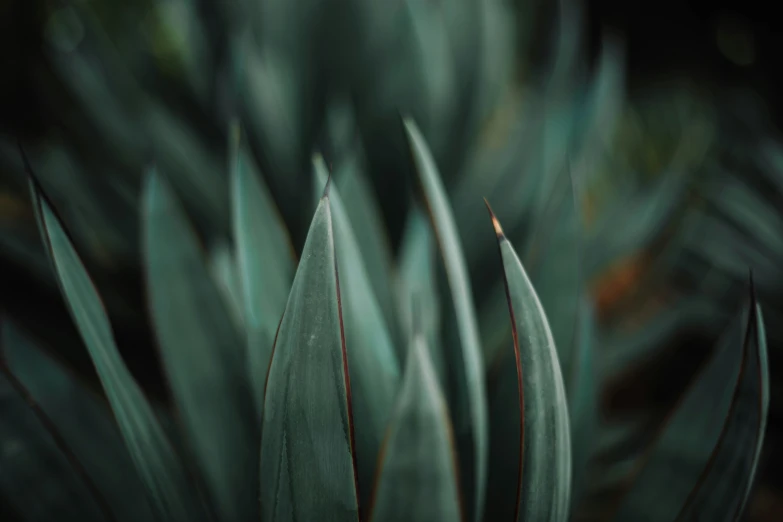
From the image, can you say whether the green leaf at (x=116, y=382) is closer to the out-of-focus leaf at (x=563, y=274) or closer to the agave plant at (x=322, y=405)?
the agave plant at (x=322, y=405)

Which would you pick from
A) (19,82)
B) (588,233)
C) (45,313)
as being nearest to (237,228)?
(45,313)

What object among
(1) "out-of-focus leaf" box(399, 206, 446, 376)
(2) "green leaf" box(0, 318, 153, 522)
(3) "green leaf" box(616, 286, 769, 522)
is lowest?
(3) "green leaf" box(616, 286, 769, 522)

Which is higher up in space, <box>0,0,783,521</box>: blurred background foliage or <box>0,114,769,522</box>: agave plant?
<box>0,0,783,521</box>: blurred background foliage

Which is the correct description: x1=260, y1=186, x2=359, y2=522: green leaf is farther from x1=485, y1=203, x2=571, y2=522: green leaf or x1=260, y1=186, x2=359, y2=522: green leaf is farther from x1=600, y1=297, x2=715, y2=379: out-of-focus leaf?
x1=600, y1=297, x2=715, y2=379: out-of-focus leaf

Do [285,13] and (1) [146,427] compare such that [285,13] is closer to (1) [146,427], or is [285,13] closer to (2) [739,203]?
(1) [146,427]

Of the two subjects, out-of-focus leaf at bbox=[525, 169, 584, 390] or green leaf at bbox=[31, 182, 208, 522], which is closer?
green leaf at bbox=[31, 182, 208, 522]

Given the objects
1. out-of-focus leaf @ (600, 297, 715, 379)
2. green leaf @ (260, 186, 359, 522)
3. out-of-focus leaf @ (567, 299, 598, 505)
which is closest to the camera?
green leaf @ (260, 186, 359, 522)

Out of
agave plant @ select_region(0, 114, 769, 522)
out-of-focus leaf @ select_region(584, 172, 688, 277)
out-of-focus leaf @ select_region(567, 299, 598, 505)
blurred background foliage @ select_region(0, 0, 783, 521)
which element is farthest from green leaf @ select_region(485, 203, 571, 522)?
out-of-focus leaf @ select_region(584, 172, 688, 277)
